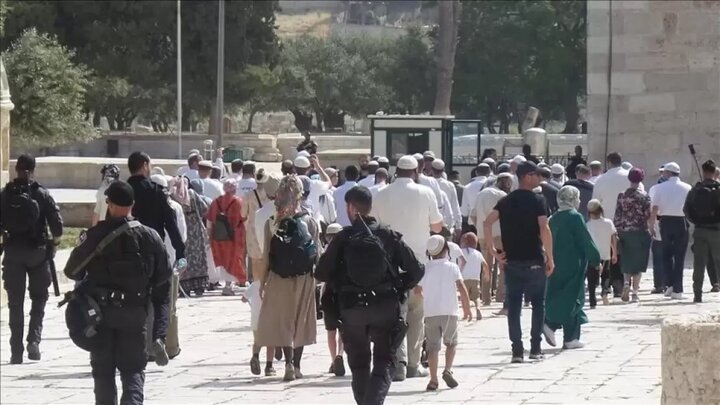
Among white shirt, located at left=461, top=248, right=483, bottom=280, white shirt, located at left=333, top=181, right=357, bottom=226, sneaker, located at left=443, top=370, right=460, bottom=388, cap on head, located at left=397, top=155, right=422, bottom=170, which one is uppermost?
cap on head, located at left=397, top=155, right=422, bottom=170

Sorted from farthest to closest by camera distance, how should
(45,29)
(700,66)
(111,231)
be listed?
1. (45,29)
2. (700,66)
3. (111,231)

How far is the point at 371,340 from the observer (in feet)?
30.9

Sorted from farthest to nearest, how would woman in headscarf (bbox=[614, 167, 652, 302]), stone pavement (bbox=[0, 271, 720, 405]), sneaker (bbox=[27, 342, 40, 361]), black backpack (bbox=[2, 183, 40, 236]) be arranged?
woman in headscarf (bbox=[614, 167, 652, 302])
sneaker (bbox=[27, 342, 40, 361])
black backpack (bbox=[2, 183, 40, 236])
stone pavement (bbox=[0, 271, 720, 405])

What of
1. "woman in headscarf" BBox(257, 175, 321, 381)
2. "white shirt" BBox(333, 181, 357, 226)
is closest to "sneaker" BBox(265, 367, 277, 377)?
"woman in headscarf" BBox(257, 175, 321, 381)

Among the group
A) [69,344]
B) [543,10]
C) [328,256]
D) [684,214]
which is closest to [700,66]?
[684,214]

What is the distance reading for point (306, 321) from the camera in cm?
1159

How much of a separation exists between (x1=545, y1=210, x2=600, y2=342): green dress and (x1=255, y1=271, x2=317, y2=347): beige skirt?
2820 millimetres

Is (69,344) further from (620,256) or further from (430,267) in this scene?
(620,256)

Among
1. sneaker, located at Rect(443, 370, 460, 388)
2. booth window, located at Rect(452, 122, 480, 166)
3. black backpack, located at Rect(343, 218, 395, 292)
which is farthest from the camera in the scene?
booth window, located at Rect(452, 122, 480, 166)

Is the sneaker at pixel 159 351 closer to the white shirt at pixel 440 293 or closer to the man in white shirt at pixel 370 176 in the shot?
the white shirt at pixel 440 293

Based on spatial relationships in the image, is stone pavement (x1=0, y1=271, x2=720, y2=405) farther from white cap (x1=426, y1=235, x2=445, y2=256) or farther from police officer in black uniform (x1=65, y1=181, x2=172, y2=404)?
police officer in black uniform (x1=65, y1=181, x2=172, y2=404)

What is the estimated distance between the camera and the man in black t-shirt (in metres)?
12.4

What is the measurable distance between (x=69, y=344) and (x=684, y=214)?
7.28m

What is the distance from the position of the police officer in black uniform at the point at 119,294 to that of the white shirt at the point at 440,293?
2.91 m
